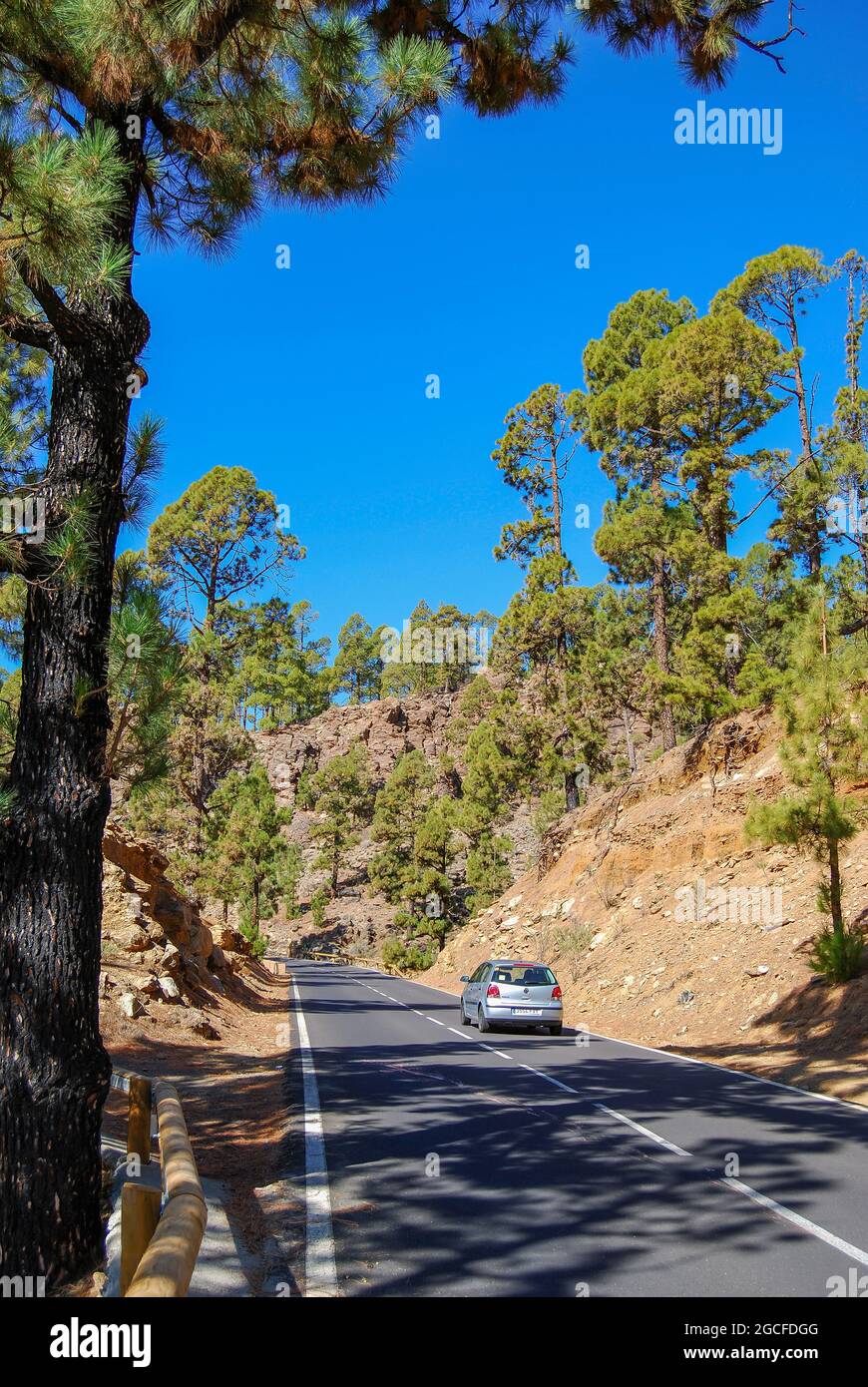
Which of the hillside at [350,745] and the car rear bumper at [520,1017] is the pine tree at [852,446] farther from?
the hillside at [350,745]

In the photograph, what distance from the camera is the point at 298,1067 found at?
1423 cm

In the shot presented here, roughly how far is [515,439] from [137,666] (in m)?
33.8

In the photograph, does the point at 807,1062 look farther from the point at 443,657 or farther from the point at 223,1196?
the point at 443,657

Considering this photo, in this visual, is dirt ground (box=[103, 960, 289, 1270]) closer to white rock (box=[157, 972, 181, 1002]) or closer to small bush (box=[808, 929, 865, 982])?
white rock (box=[157, 972, 181, 1002])

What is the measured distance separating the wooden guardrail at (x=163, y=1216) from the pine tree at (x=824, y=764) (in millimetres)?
13104

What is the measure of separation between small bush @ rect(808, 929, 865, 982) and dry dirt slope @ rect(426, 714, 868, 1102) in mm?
258

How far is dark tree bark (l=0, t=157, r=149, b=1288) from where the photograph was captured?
18.1 ft

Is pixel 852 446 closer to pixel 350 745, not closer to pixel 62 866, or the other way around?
pixel 62 866

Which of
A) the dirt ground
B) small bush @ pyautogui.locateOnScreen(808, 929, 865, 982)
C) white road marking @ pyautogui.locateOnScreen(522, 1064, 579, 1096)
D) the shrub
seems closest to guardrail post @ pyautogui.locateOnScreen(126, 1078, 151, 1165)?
the dirt ground

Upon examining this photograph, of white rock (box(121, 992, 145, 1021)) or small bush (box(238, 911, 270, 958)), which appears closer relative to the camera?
white rock (box(121, 992, 145, 1021))

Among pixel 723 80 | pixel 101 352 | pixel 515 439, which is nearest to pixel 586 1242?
pixel 101 352

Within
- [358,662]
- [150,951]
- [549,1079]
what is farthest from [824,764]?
[358,662]

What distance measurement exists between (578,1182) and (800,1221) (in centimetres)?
160

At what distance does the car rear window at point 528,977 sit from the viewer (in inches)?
766
